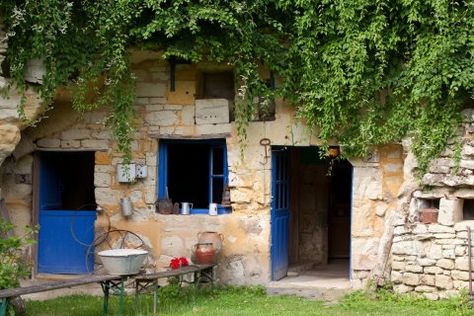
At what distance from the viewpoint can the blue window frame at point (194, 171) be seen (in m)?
10.3

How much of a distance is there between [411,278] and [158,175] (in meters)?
3.61

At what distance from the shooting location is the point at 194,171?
1179 centimetres

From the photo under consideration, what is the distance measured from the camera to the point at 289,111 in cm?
976

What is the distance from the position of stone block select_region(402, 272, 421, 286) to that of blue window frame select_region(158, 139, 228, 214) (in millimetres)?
2714

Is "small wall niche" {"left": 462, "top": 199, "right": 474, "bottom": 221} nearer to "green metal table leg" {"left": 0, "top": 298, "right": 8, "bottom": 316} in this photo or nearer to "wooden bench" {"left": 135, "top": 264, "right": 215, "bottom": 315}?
"wooden bench" {"left": 135, "top": 264, "right": 215, "bottom": 315}

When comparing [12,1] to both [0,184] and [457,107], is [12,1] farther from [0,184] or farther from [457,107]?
[457,107]

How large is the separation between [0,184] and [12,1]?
2.77 metres

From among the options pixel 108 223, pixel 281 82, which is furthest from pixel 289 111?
pixel 108 223

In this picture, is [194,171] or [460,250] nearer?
[460,250]

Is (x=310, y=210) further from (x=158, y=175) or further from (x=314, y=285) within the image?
(x=158, y=175)

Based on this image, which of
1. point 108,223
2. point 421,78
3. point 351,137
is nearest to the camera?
point 421,78

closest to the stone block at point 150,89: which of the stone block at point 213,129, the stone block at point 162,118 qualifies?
the stone block at point 162,118

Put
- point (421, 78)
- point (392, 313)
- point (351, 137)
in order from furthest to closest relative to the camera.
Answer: point (351, 137) < point (421, 78) < point (392, 313)

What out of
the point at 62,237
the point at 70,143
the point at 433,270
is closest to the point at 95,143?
the point at 70,143
